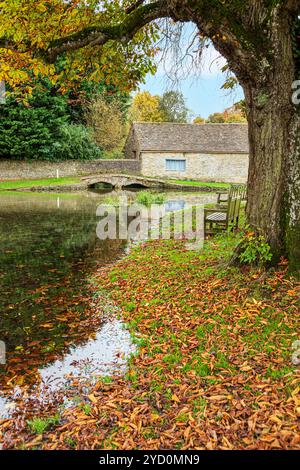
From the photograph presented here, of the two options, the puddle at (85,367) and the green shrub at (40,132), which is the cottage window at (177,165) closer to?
the green shrub at (40,132)

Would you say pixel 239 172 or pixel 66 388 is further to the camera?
pixel 239 172

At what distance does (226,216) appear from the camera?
33.6ft

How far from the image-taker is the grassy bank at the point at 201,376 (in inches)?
131

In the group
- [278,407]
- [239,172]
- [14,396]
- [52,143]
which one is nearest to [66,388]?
[14,396]

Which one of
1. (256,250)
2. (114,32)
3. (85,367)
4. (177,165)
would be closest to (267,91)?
(256,250)

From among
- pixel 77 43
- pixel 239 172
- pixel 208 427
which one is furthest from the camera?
pixel 239 172

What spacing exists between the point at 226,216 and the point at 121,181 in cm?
2661

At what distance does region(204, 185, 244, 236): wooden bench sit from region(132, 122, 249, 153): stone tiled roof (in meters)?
29.6

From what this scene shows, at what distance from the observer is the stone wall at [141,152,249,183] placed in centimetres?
4022

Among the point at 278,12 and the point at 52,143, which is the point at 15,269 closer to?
→ the point at 278,12

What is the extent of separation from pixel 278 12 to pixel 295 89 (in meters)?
1.11

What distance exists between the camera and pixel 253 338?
4.76 metres

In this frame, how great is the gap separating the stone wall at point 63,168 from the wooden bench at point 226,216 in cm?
2957

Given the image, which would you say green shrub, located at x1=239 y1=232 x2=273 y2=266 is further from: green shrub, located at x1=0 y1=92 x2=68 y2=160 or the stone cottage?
the stone cottage
